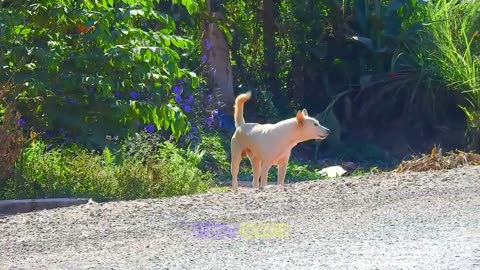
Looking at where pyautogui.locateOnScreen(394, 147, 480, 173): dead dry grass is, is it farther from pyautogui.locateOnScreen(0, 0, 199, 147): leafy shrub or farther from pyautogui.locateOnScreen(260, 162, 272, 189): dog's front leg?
pyautogui.locateOnScreen(0, 0, 199, 147): leafy shrub

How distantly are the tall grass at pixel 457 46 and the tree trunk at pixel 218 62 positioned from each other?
3504 mm

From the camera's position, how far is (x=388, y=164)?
56.5 feet

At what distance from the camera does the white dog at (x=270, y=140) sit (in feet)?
38.7

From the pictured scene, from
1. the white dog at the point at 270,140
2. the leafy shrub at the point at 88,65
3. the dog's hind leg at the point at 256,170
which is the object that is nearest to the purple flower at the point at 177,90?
the white dog at the point at 270,140

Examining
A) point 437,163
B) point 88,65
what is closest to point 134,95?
point 88,65

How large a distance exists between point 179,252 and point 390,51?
12.5 m

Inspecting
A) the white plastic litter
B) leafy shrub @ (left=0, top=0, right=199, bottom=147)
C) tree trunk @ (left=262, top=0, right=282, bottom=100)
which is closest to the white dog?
leafy shrub @ (left=0, top=0, right=199, bottom=147)

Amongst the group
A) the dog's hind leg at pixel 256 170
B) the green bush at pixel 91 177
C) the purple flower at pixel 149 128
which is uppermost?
the purple flower at pixel 149 128

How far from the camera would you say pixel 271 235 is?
7469mm

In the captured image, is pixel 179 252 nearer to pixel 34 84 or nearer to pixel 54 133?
pixel 34 84

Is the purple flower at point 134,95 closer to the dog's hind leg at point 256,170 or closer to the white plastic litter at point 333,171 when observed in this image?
the dog's hind leg at point 256,170

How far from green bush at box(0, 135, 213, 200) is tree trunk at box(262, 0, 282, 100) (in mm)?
9081

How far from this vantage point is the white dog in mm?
11789

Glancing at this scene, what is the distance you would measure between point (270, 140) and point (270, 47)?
9153mm
